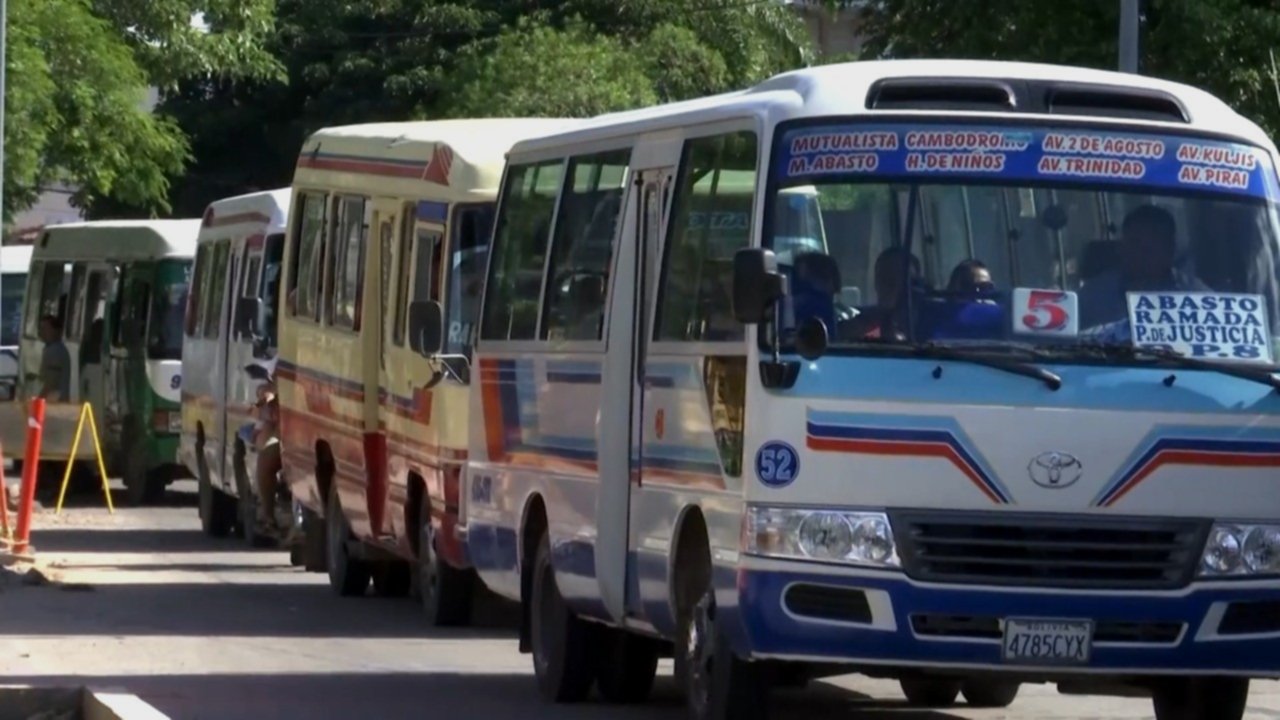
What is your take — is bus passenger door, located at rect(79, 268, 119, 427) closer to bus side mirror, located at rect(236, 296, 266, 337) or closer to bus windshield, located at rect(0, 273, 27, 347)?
bus side mirror, located at rect(236, 296, 266, 337)

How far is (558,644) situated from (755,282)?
3483 millimetres

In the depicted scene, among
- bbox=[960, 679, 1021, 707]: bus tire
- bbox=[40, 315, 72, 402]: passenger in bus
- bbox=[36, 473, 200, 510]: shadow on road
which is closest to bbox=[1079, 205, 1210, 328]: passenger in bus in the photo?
bbox=[960, 679, 1021, 707]: bus tire

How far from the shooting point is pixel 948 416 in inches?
368

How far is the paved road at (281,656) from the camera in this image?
39.8 ft

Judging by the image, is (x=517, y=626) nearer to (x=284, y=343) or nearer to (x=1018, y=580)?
(x=284, y=343)

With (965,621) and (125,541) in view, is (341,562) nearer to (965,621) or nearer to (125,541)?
(125,541)

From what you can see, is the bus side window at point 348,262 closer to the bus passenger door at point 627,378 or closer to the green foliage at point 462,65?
the bus passenger door at point 627,378

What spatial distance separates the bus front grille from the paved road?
264 cm

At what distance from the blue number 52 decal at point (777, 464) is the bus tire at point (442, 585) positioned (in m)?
6.45

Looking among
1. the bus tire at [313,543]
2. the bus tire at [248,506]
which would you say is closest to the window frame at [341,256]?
the bus tire at [313,543]

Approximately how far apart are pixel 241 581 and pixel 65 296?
12.4m

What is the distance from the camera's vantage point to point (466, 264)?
1537 centimetres

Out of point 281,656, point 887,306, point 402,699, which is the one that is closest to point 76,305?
point 281,656

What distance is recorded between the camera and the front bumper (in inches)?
364
